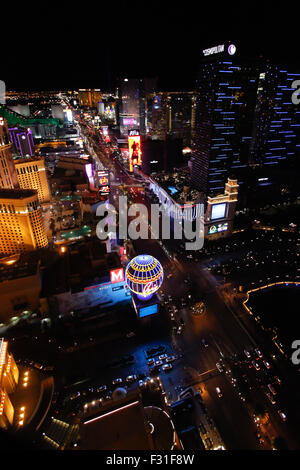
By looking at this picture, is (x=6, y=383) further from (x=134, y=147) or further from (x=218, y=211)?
(x=134, y=147)

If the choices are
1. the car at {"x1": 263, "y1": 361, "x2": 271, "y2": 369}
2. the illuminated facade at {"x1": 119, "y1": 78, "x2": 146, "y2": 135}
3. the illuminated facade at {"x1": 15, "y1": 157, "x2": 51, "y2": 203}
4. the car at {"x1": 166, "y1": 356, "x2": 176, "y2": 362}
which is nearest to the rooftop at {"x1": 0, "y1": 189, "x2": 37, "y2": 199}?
the illuminated facade at {"x1": 15, "y1": 157, "x2": 51, "y2": 203}

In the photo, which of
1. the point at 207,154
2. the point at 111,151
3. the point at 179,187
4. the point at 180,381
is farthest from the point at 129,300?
the point at 111,151

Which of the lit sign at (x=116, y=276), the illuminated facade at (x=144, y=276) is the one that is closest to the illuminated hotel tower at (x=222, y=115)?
the lit sign at (x=116, y=276)

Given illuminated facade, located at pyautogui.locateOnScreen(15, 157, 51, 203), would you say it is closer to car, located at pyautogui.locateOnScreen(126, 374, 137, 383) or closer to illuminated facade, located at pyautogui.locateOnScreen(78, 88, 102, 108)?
car, located at pyautogui.locateOnScreen(126, 374, 137, 383)

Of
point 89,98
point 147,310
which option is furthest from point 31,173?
point 89,98

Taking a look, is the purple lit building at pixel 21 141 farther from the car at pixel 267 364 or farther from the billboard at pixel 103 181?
the car at pixel 267 364

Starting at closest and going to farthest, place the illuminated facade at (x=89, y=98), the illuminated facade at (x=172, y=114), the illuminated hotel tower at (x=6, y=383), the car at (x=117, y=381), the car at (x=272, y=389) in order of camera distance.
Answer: the illuminated hotel tower at (x=6, y=383) < the car at (x=272, y=389) < the car at (x=117, y=381) < the illuminated facade at (x=172, y=114) < the illuminated facade at (x=89, y=98)

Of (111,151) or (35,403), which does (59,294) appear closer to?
(35,403)
